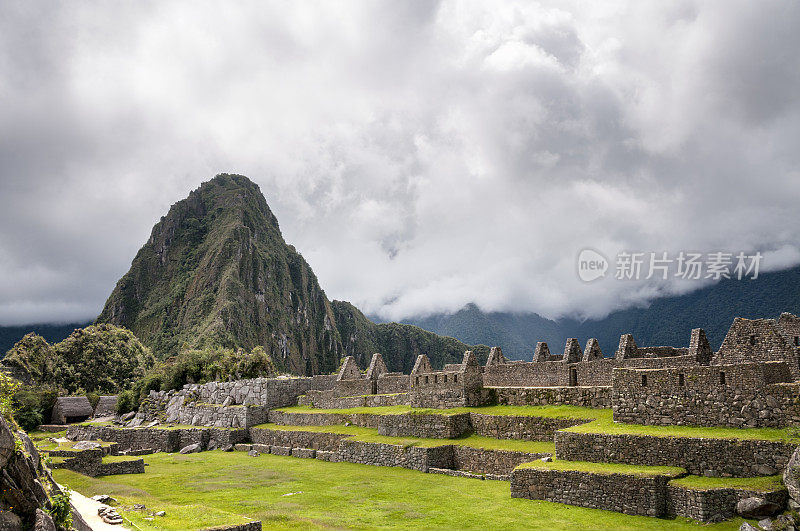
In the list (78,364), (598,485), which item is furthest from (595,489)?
(78,364)

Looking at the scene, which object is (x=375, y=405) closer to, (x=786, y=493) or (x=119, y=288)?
(x=786, y=493)

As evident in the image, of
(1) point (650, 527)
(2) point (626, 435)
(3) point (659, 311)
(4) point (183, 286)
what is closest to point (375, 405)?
(2) point (626, 435)

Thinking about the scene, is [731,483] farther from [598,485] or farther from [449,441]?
[449,441]

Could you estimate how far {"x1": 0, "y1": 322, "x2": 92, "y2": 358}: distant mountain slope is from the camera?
110812 mm

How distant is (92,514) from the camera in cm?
1034

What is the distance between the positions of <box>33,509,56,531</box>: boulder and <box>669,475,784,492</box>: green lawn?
11.0 metres

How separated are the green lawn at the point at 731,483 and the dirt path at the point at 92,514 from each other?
10.8 m

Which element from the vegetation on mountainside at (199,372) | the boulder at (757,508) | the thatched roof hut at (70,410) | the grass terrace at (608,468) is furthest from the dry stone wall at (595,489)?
the thatched roof hut at (70,410)

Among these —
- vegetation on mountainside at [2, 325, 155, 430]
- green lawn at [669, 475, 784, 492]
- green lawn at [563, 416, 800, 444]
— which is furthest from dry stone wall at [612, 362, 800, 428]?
vegetation on mountainside at [2, 325, 155, 430]

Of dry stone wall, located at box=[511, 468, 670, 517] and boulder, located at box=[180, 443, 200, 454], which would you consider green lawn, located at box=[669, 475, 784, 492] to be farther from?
boulder, located at box=[180, 443, 200, 454]

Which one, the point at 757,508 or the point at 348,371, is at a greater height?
the point at 348,371

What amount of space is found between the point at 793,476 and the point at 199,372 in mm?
39040

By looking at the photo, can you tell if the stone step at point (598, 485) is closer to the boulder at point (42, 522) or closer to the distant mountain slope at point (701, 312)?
the boulder at point (42, 522)

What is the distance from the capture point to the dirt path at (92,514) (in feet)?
30.3
